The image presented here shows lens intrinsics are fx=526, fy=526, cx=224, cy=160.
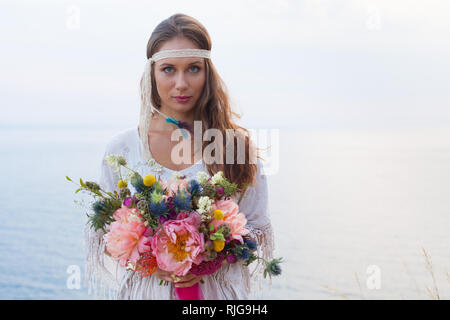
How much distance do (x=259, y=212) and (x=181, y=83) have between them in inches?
28.1

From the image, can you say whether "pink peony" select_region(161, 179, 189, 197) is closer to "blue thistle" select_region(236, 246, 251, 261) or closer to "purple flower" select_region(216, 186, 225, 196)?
"purple flower" select_region(216, 186, 225, 196)

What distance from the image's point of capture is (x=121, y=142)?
260 centimetres

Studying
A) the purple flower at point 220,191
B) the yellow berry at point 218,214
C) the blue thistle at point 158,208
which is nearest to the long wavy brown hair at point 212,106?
the purple flower at point 220,191

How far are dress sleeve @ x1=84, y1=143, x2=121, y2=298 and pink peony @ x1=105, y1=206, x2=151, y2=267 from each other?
514 mm

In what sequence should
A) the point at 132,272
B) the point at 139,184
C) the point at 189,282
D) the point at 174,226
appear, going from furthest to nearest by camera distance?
the point at 132,272 → the point at 189,282 → the point at 139,184 → the point at 174,226

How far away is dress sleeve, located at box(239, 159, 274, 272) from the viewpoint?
2510 millimetres

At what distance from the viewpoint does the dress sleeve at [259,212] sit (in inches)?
98.8

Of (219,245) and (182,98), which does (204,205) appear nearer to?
(219,245)

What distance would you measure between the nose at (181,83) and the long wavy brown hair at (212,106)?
12 centimetres

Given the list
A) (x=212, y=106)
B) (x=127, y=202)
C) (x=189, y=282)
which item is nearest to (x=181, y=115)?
(x=212, y=106)

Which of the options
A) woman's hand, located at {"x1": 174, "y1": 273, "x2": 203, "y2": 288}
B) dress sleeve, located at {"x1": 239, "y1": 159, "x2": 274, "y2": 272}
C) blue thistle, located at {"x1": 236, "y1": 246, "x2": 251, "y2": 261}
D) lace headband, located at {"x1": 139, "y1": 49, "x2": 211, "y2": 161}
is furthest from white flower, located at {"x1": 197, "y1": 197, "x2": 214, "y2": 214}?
lace headband, located at {"x1": 139, "y1": 49, "x2": 211, "y2": 161}
